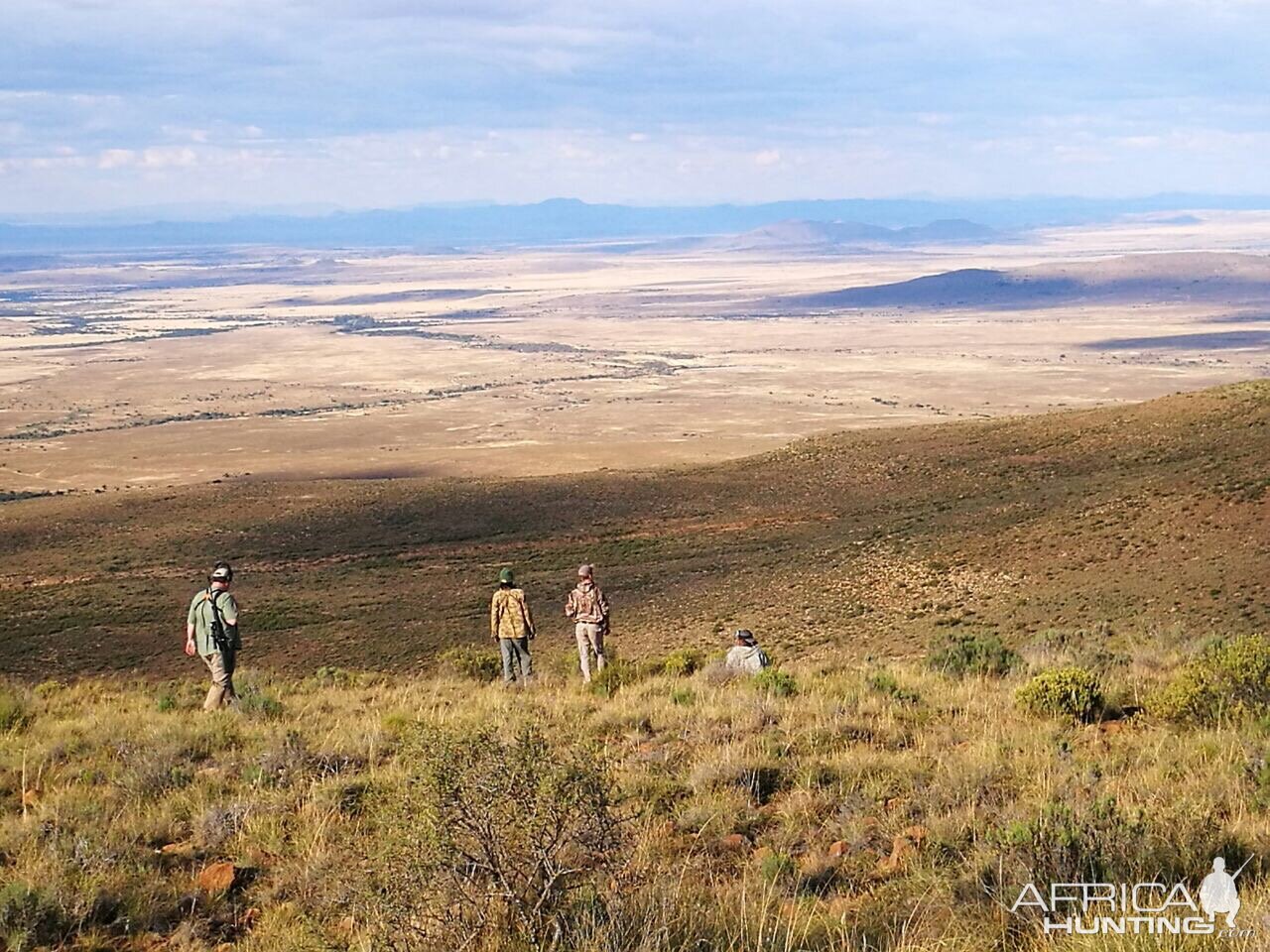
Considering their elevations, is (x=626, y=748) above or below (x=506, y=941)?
below

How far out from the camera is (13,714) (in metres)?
9.92

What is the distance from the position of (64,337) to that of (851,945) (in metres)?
210

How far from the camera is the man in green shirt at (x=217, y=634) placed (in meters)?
11.0

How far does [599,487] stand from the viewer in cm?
4362

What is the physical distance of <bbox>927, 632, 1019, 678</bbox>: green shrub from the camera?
1187cm

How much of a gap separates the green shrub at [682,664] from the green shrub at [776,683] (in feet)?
6.00

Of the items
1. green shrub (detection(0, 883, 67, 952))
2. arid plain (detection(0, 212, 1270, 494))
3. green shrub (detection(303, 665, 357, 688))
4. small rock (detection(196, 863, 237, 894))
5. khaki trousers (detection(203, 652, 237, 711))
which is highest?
green shrub (detection(0, 883, 67, 952))

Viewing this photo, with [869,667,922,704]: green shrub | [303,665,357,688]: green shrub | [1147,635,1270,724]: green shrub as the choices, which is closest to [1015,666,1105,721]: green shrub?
[1147,635,1270,724]: green shrub

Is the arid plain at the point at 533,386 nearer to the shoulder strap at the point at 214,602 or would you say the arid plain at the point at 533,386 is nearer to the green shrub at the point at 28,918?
the shoulder strap at the point at 214,602

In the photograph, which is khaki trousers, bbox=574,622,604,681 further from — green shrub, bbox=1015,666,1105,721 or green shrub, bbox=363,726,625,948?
green shrub, bbox=363,726,625,948

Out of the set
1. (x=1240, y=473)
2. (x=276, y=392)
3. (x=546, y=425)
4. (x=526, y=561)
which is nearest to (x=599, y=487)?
(x=526, y=561)

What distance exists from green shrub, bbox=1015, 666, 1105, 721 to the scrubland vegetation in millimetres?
25

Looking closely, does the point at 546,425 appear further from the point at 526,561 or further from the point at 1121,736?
the point at 1121,736

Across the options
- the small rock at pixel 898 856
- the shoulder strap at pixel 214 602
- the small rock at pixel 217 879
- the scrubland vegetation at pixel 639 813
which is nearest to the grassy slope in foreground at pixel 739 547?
the scrubland vegetation at pixel 639 813
